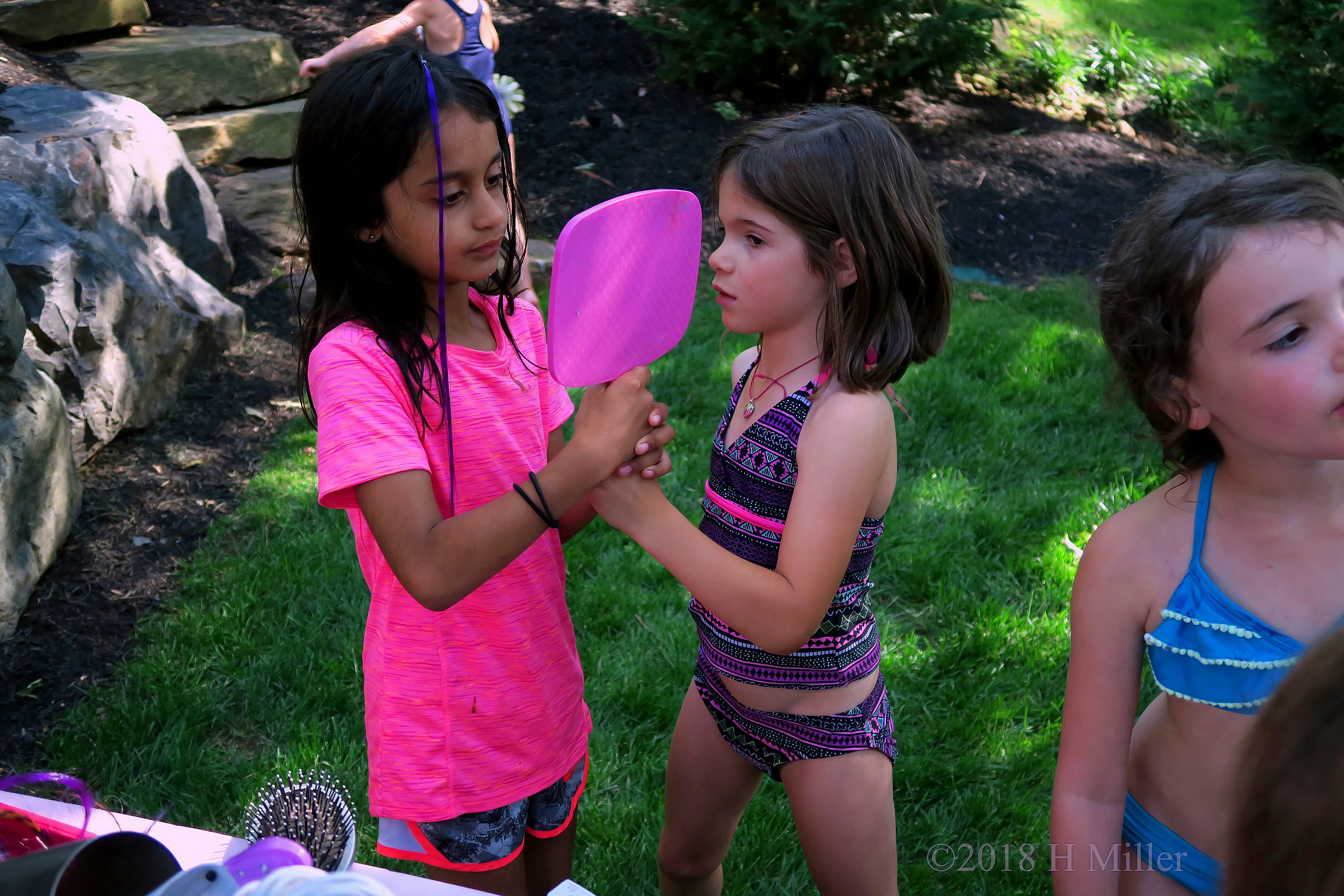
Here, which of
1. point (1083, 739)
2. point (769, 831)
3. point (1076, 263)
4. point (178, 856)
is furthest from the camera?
point (1076, 263)

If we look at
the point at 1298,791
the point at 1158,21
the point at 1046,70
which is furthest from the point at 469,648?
the point at 1158,21

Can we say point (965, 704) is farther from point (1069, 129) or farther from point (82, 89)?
point (1069, 129)

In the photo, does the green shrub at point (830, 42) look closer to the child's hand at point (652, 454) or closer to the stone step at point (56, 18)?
the stone step at point (56, 18)

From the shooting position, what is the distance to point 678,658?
8.70 ft

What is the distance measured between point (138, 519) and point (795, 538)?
2607mm

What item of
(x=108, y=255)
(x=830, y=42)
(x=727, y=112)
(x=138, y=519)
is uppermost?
(x=830, y=42)

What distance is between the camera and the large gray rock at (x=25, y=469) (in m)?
2.62

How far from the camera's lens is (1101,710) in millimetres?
1263

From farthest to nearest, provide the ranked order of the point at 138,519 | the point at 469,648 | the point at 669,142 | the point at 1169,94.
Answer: the point at 1169,94 → the point at 669,142 → the point at 138,519 → the point at 469,648

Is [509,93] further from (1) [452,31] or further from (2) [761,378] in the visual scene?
(2) [761,378]

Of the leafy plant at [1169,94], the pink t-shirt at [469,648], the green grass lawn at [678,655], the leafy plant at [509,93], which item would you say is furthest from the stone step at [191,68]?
the leafy plant at [1169,94]

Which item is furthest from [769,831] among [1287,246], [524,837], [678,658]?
[1287,246]

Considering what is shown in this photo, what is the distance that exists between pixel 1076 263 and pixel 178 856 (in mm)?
5187

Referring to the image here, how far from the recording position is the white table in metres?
1.03
